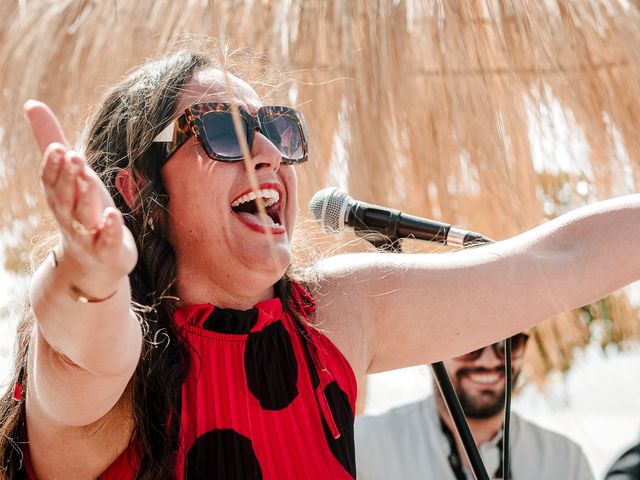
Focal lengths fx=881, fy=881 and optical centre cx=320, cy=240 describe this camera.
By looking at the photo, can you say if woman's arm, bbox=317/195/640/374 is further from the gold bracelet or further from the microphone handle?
the gold bracelet

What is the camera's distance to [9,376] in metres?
1.66

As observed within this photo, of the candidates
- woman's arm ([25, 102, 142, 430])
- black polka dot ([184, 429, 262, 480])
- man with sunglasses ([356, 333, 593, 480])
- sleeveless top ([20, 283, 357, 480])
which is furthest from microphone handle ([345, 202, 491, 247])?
man with sunglasses ([356, 333, 593, 480])

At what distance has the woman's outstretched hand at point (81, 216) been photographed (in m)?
0.99

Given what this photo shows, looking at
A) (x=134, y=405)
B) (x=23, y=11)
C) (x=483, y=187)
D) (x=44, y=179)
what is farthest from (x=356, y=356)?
(x=23, y=11)

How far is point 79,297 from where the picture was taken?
42.7 inches

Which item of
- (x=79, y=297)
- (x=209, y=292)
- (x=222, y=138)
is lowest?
(x=209, y=292)

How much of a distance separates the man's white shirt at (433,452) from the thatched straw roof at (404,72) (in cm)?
138

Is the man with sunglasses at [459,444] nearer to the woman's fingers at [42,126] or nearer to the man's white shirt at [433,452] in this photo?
the man's white shirt at [433,452]

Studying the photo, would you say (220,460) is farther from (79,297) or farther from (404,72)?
(404,72)

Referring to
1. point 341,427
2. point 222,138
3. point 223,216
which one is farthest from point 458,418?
point 222,138

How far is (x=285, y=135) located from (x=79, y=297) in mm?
790

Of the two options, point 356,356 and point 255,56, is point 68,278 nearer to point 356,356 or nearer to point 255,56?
point 356,356

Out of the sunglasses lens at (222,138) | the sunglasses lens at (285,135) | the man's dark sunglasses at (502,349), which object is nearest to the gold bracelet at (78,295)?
the sunglasses lens at (222,138)

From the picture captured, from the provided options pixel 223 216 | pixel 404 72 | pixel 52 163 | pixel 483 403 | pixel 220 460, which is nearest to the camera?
pixel 52 163
